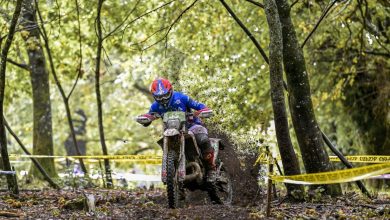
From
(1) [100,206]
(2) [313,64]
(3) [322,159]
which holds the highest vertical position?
(2) [313,64]

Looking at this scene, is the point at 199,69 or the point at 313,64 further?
the point at 313,64

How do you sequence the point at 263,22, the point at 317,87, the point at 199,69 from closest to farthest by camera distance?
the point at 199,69 → the point at 263,22 → the point at 317,87

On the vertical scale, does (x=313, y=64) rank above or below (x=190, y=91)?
above

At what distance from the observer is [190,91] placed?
462 inches

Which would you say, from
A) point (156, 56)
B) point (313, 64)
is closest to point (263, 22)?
point (313, 64)

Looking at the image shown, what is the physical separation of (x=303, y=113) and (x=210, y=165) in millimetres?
1658

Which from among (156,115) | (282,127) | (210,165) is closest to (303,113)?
(282,127)

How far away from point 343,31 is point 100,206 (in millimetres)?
10326

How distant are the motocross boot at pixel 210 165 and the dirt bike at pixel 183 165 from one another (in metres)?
0.05

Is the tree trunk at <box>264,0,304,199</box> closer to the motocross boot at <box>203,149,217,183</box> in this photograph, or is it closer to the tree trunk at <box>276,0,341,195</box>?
the tree trunk at <box>276,0,341,195</box>

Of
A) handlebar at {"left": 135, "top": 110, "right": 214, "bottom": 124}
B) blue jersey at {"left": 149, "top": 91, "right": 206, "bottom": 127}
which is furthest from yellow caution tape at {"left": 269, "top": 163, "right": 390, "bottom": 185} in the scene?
blue jersey at {"left": 149, "top": 91, "right": 206, "bottom": 127}

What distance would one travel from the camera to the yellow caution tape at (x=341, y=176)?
6598 millimetres

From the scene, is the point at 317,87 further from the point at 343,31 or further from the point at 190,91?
the point at 190,91

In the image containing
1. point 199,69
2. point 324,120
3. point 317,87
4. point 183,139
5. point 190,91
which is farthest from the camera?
point 324,120
